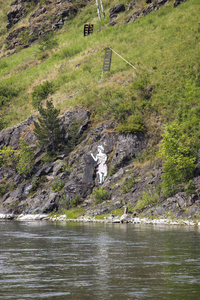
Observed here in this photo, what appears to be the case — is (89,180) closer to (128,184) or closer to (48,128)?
(128,184)

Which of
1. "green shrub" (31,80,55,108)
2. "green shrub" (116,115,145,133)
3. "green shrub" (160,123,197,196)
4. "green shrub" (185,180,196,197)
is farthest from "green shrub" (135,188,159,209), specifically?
"green shrub" (31,80,55,108)

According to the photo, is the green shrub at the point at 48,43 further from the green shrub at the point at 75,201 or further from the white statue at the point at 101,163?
the green shrub at the point at 75,201

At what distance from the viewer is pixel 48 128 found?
4556cm

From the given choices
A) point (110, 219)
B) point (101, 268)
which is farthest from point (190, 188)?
point (101, 268)

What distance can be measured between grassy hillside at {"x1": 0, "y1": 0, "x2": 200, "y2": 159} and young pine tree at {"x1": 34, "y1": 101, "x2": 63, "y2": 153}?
15.7 feet

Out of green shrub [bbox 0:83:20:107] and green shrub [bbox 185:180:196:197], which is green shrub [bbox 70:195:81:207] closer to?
green shrub [bbox 185:180:196:197]

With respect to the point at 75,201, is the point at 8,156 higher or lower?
higher

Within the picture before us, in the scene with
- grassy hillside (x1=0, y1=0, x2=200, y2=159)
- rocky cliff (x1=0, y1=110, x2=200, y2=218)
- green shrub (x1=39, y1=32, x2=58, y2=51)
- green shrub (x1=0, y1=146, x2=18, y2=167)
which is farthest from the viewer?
green shrub (x1=39, y1=32, x2=58, y2=51)

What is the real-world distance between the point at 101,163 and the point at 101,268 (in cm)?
2761

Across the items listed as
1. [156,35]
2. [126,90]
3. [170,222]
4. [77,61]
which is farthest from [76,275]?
[77,61]

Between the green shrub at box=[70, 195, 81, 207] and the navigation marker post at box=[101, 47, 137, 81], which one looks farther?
the navigation marker post at box=[101, 47, 137, 81]

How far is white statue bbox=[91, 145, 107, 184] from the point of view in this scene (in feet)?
130

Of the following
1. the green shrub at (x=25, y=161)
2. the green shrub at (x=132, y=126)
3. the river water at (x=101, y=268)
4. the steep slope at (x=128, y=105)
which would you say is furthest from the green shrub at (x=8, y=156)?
the river water at (x=101, y=268)

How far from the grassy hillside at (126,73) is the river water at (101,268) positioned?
65.8ft
